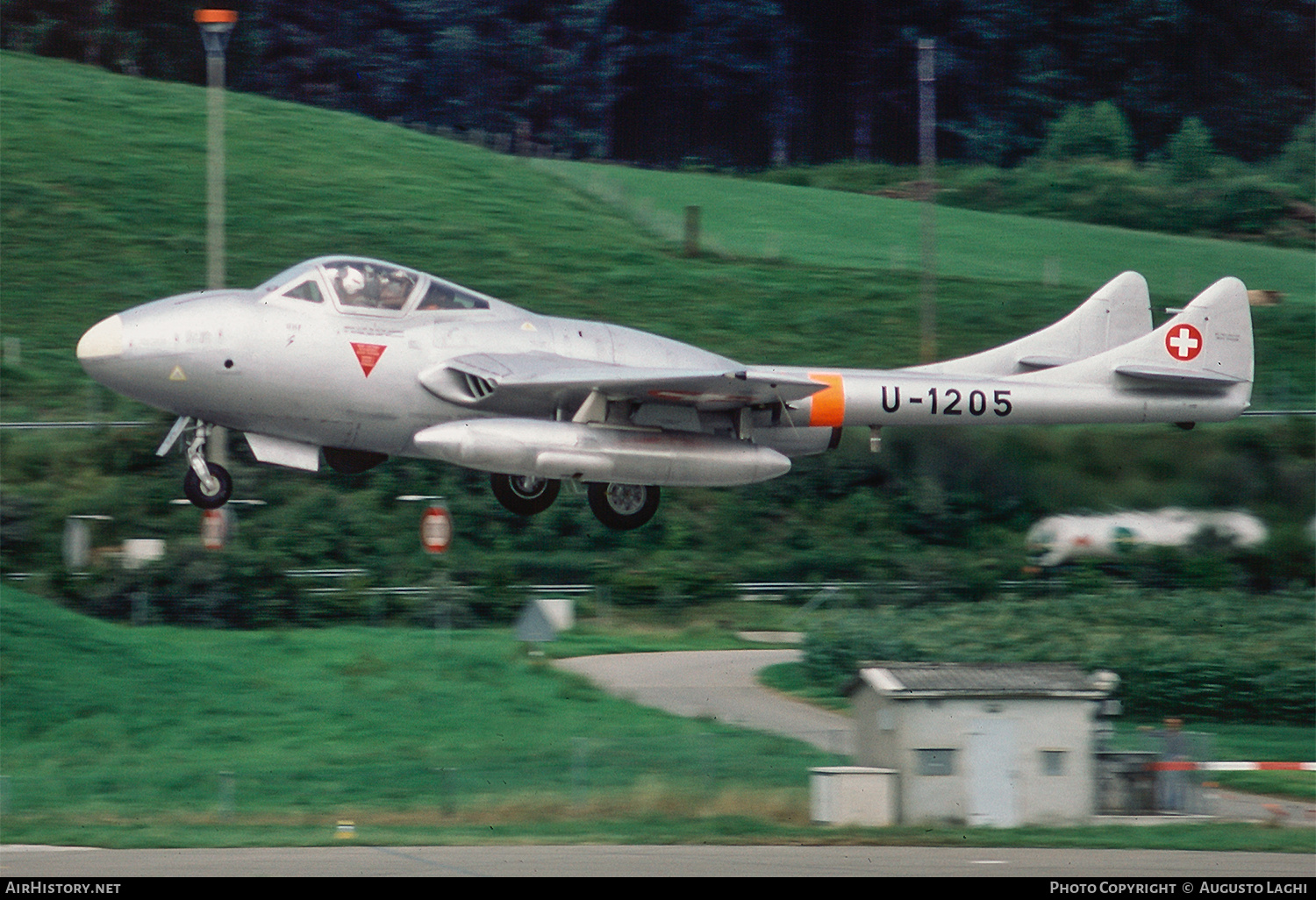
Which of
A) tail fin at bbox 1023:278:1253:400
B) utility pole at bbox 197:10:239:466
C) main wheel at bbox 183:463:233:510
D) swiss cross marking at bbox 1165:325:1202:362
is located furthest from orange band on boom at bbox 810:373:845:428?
utility pole at bbox 197:10:239:466

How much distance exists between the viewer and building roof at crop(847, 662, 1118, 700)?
2645 centimetres

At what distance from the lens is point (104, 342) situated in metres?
20.7

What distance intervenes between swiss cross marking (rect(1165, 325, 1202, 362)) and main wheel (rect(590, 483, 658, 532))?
26.5 feet

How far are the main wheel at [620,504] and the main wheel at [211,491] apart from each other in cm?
473

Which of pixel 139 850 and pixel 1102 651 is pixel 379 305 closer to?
pixel 139 850

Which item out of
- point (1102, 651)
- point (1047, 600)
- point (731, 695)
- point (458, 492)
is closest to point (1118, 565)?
point (1047, 600)

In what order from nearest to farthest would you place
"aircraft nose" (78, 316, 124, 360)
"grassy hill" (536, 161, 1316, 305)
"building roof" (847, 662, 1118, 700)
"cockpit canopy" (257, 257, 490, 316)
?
"aircraft nose" (78, 316, 124, 360)
"cockpit canopy" (257, 257, 490, 316)
"building roof" (847, 662, 1118, 700)
"grassy hill" (536, 161, 1316, 305)

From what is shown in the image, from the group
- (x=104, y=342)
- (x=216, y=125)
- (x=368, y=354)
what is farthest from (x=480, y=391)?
(x=216, y=125)

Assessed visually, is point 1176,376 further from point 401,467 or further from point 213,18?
point 401,467

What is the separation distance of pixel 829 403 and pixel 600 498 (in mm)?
3305

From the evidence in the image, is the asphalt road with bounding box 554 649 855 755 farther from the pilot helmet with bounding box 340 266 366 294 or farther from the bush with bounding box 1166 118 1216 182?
the bush with bounding box 1166 118 1216 182

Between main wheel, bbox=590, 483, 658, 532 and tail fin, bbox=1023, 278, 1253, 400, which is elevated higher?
tail fin, bbox=1023, 278, 1253, 400

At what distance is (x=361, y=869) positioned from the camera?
21297 millimetres

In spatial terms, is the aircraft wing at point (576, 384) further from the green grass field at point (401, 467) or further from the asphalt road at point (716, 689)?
the asphalt road at point (716, 689)
